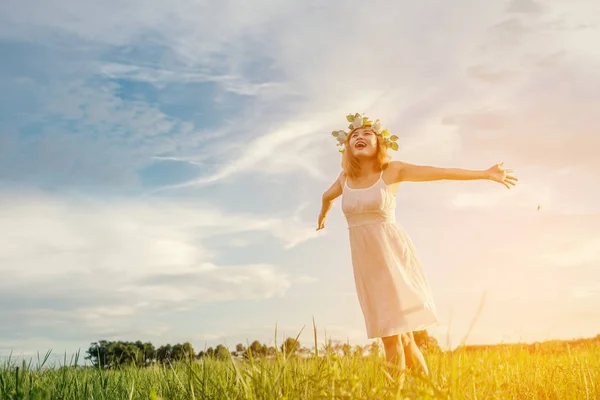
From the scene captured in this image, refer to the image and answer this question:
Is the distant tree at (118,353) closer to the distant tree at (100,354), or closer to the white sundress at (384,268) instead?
the distant tree at (100,354)

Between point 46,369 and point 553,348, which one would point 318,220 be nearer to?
point 46,369

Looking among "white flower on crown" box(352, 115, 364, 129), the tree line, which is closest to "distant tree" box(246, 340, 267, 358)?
A: the tree line

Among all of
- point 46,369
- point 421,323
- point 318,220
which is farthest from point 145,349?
point 421,323

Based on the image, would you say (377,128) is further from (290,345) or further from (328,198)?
(290,345)

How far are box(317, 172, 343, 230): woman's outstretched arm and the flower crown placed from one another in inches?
16.6

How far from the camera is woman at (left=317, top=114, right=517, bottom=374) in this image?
19.4 ft

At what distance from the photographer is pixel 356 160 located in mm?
6848

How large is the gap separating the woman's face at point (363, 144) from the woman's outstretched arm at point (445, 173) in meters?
0.30

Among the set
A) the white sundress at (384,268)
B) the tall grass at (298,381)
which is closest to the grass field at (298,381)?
the tall grass at (298,381)

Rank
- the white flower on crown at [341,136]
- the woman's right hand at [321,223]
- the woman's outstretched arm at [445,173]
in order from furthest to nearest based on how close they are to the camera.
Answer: the woman's right hand at [321,223] < the white flower on crown at [341,136] < the woman's outstretched arm at [445,173]

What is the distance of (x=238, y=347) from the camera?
14.7ft

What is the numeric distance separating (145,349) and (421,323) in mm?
3123

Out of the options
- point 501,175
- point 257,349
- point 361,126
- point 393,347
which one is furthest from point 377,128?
point 257,349

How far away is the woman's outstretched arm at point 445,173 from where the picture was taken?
20.7 ft
